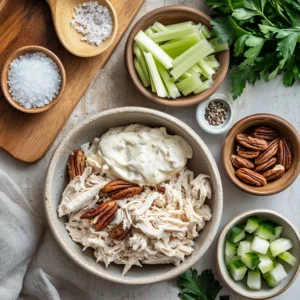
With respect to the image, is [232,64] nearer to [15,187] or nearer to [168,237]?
[168,237]

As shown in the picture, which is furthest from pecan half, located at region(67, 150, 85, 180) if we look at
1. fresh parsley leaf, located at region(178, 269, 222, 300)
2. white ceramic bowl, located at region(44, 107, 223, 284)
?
fresh parsley leaf, located at region(178, 269, 222, 300)

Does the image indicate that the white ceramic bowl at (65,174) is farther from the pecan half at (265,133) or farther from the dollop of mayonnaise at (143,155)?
the pecan half at (265,133)

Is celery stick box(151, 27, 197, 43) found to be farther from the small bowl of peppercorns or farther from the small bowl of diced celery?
the small bowl of diced celery

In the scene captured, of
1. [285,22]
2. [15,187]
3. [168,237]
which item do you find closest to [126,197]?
[168,237]

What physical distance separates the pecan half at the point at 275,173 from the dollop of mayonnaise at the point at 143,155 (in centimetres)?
33

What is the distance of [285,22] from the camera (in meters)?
2.23

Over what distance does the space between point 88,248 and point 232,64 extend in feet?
2.80

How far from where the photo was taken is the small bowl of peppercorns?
2.31 meters

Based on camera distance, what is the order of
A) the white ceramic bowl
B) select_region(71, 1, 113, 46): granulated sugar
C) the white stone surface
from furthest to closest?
the white stone surface, select_region(71, 1, 113, 46): granulated sugar, the white ceramic bowl

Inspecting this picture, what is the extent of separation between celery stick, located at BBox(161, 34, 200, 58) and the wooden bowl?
0.33m

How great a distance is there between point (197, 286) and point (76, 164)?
0.64 meters

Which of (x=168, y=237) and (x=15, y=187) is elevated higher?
(x=15, y=187)

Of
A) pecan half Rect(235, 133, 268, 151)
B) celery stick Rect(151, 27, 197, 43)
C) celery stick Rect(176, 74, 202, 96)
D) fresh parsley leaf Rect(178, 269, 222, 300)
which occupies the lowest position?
fresh parsley leaf Rect(178, 269, 222, 300)

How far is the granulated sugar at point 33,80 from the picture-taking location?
2.17 metres
